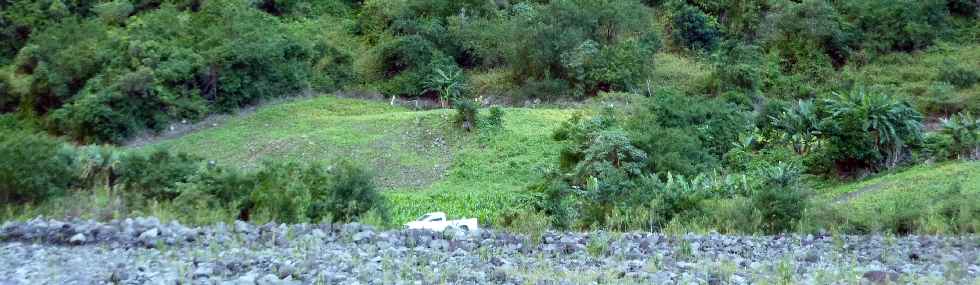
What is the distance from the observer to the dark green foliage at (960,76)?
34656 millimetres

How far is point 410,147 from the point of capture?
1190 inches

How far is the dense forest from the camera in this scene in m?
16.5

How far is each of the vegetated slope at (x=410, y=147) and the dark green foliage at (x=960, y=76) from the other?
12443 mm

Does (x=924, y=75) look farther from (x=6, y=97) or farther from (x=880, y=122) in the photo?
(x=6, y=97)

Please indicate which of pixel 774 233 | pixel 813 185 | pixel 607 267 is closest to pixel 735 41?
pixel 813 185

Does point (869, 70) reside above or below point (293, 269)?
below

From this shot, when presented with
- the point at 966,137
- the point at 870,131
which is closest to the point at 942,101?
the point at 966,137

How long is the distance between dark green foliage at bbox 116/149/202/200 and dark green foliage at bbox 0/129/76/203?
0.93 meters

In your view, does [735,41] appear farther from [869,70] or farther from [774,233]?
[774,233]

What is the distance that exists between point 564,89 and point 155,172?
71.3 ft

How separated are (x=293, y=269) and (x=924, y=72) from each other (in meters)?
31.8

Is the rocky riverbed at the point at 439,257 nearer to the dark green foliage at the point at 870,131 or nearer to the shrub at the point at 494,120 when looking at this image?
the dark green foliage at the point at 870,131

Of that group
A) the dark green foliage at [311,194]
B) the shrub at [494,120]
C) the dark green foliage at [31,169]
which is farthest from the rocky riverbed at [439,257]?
the shrub at [494,120]

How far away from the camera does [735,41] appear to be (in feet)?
136
